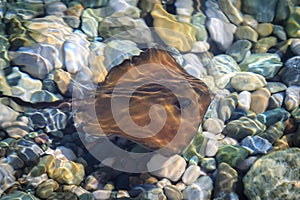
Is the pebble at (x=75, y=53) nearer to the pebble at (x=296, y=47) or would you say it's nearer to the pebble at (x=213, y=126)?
the pebble at (x=213, y=126)

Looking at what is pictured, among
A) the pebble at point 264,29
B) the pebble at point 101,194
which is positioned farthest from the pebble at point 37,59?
the pebble at point 264,29

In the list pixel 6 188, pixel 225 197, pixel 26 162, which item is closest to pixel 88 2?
pixel 26 162

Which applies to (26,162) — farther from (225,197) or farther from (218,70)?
(218,70)

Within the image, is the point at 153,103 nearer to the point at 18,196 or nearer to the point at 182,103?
the point at 182,103

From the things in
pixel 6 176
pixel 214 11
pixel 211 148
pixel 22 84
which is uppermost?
pixel 214 11

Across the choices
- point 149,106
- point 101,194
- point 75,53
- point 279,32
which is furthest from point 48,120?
point 279,32

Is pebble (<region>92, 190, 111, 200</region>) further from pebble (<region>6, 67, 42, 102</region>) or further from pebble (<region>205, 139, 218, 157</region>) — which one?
pebble (<region>6, 67, 42, 102</region>)
